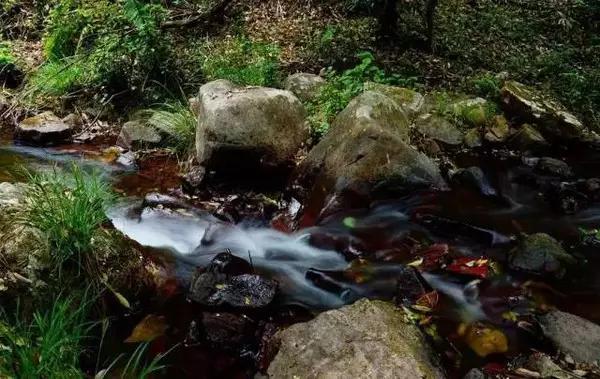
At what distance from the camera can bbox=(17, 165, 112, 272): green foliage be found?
3572 mm

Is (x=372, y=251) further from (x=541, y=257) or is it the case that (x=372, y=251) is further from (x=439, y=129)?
(x=439, y=129)

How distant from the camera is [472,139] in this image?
22.8ft

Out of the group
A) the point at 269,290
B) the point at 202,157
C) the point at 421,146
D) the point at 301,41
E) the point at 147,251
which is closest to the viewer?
the point at 269,290

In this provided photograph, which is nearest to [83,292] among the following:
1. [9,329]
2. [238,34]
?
[9,329]

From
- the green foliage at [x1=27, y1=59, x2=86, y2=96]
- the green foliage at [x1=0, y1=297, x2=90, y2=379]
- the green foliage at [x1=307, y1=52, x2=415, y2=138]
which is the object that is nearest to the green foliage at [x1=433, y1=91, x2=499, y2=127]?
the green foliage at [x1=307, y1=52, x2=415, y2=138]

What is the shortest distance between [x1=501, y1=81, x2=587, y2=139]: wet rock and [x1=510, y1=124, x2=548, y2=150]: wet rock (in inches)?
8.2

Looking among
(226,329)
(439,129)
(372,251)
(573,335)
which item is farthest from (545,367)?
(439,129)

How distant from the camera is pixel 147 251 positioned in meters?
4.88

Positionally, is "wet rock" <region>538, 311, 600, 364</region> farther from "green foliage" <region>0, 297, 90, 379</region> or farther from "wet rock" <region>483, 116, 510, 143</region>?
"wet rock" <region>483, 116, 510, 143</region>

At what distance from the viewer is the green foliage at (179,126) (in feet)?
22.4

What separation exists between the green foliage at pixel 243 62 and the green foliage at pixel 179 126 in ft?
3.00

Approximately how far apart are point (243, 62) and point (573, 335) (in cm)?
621

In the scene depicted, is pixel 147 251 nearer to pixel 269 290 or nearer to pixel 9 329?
pixel 269 290

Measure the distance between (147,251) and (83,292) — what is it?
4.07 feet
